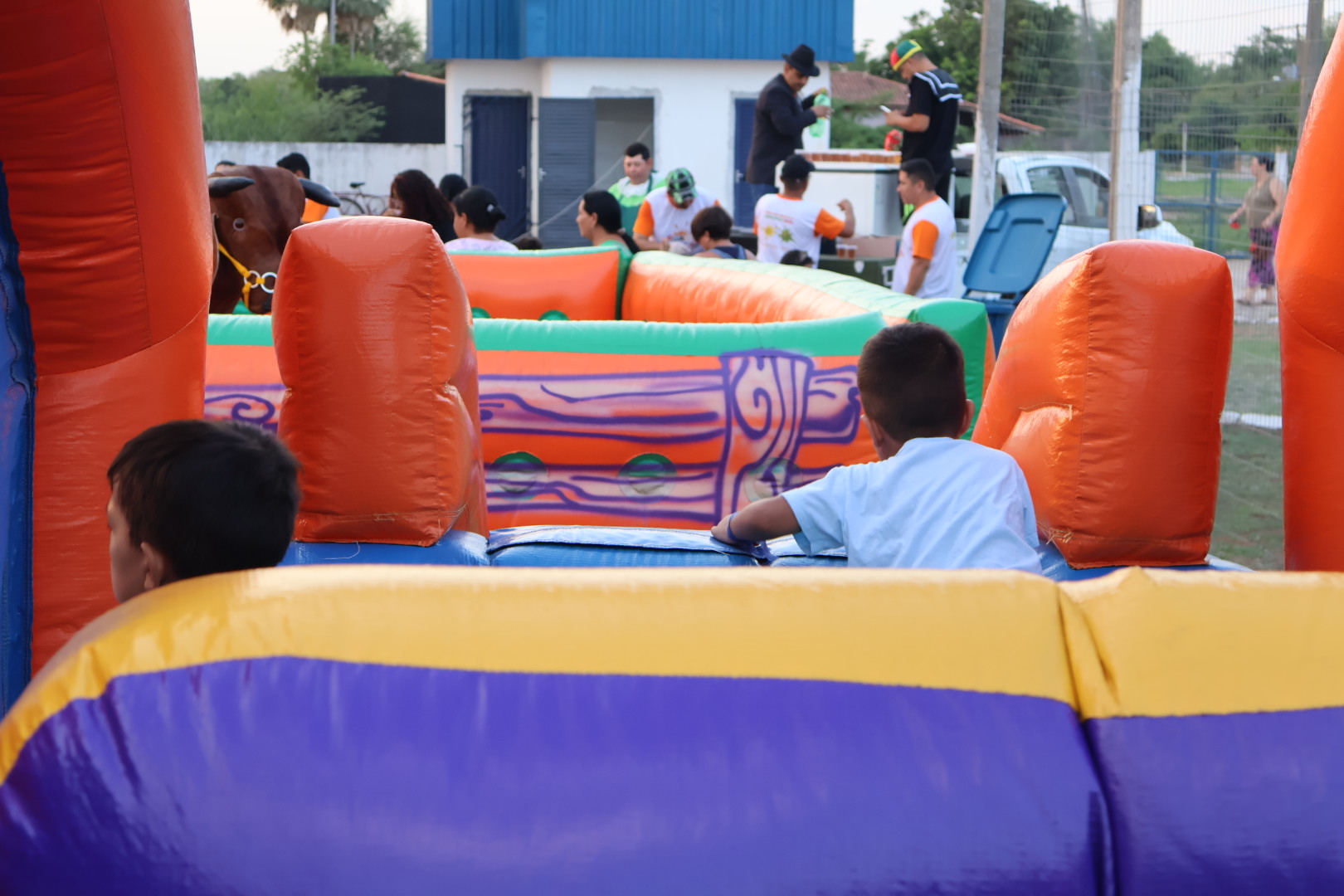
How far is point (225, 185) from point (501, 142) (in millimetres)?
12037

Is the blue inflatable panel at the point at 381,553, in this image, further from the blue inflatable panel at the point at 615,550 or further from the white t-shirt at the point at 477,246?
the white t-shirt at the point at 477,246

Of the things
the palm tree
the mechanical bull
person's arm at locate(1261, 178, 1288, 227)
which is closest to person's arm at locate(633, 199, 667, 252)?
the mechanical bull

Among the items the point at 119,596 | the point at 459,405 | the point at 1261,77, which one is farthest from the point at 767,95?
the point at 119,596

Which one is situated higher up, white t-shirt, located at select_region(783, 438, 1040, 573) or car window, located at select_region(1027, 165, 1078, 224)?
car window, located at select_region(1027, 165, 1078, 224)

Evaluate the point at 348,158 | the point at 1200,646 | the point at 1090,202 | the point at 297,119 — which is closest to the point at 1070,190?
the point at 1090,202

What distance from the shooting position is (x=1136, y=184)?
19.3 feet

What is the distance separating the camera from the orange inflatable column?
2.42m

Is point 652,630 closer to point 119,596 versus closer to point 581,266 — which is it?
point 119,596

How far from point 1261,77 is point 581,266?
9.62 ft

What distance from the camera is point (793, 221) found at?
253 inches

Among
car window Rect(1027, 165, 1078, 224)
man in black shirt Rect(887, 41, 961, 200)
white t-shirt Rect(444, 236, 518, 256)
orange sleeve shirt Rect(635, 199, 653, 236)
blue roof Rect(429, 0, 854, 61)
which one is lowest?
white t-shirt Rect(444, 236, 518, 256)

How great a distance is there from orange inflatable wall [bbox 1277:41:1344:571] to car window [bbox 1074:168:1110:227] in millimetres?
5653

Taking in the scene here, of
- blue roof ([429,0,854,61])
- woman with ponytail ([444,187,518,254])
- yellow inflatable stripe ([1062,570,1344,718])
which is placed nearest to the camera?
yellow inflatable stripe ([1062,570,1344,718])

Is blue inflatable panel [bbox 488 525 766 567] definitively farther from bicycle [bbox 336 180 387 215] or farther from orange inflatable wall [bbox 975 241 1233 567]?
bicycle [bbox 336 180 387 215]
